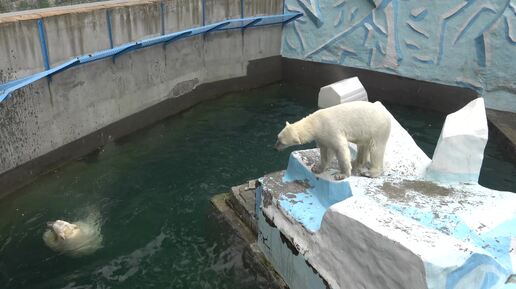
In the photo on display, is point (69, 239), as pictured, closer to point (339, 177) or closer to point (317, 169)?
point (317, 169)

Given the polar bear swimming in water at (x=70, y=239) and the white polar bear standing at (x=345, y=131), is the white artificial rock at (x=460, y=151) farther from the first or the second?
the polar bear swimming in water at (x=70, y=239)

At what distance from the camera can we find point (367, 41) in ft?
55.0

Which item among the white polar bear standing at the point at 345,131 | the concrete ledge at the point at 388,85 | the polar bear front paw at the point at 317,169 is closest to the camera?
the white polar bear standing at the point at 345,131

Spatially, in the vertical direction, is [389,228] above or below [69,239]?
above

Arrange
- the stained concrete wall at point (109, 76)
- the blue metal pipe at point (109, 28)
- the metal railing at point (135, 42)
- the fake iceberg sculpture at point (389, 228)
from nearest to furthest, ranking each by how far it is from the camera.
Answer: the fake iceberg sculpture at point (389, 228), the metal railing at point (135, 42), the stained concrete wall at point (109, 76), the blue metal pipe at point (109, 28)

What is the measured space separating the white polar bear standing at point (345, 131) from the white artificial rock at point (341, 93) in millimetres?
3542

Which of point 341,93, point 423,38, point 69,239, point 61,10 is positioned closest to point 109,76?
point 61,10

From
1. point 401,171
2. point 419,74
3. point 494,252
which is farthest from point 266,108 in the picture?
point 494,252

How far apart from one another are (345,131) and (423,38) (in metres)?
10.8

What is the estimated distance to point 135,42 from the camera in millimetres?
13055

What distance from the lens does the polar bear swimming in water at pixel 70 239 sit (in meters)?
8.59

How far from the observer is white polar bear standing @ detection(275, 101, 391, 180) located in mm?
6625

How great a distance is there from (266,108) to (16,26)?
885cm

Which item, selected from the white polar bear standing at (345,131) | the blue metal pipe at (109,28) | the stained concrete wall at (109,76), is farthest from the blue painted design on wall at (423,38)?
the white polar bear standing at (345,131)
